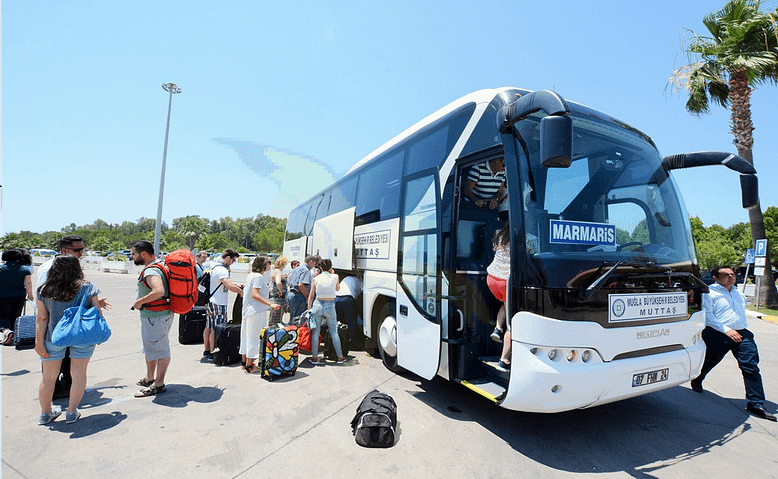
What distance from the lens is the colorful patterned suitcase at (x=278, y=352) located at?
5.77 m

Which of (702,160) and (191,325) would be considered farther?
(191,325)

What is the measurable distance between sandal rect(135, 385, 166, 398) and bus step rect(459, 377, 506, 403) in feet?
12.6

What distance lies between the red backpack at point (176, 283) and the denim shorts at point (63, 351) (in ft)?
2.55

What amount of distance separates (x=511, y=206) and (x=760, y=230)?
1731cm

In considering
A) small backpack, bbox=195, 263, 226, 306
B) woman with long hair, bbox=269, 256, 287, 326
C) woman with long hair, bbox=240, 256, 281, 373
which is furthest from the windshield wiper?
woman with long hair, bbox=269, 256, 287, 326

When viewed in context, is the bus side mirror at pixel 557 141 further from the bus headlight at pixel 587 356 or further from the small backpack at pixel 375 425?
the small backpack at pixel 375 425

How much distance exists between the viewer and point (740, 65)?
1431 centimetres

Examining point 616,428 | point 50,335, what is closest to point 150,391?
point 50,335

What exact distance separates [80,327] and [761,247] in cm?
1932

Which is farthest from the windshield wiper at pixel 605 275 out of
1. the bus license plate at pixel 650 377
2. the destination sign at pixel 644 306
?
the bus license plate at pixel 650 377

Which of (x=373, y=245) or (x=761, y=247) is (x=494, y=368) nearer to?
(x=373, y=245)

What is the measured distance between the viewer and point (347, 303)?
23.8ft

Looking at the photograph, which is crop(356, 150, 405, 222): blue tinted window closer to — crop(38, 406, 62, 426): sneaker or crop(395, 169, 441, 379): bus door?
crop(395, 169, 441, 379): bus door

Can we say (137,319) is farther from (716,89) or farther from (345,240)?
Answer: (716,89)
